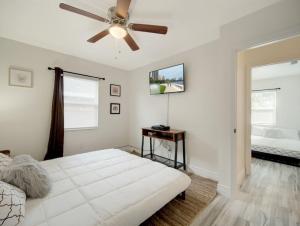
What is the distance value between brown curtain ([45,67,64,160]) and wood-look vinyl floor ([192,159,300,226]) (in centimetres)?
272

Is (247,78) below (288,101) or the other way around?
the other way around

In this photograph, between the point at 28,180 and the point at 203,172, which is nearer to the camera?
the point at 28,180

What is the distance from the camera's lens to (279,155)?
329cm

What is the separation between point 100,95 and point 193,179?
2.81 meters

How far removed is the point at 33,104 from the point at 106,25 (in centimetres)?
203

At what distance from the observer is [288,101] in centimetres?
441

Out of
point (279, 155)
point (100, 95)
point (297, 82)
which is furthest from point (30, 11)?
point (297, 82)

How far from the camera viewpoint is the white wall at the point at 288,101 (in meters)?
4.26

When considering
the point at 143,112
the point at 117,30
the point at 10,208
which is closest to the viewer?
the point at 10,208

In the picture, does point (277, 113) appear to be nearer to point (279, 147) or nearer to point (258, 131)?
point (258, 131)

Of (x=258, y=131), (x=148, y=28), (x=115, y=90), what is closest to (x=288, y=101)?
(x=258, y=131)

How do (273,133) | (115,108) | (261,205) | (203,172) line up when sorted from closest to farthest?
(261,205) → (203,172) → (115,108) → (273,133)

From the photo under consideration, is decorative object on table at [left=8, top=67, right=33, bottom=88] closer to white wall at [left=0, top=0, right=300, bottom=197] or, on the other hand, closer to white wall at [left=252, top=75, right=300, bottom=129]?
white wall at [left=0, top=0, right=300, bottom=197]

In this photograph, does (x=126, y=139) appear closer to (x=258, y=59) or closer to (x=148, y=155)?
(x=148, y=155)
